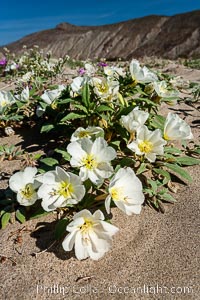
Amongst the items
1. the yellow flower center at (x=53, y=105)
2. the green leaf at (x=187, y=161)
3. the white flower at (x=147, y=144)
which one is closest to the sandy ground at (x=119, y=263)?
the white flower at (x=147, y=144)

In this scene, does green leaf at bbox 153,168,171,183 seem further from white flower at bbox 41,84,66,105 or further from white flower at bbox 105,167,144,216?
white flower at bbox 41,84,66,105

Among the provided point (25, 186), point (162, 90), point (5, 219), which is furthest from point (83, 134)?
point (162, 90)

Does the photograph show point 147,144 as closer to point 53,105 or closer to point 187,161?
point 187,161

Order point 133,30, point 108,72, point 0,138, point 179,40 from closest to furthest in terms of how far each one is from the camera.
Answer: point 108,72 → point 0,138 → point 179,40 → point 133,30

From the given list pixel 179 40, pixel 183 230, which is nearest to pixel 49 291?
pixel 183 230

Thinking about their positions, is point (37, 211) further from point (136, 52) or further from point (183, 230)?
point (136, 52)

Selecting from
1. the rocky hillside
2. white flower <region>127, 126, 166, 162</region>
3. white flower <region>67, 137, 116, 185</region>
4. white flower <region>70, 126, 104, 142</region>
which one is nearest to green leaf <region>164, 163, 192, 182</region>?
white flower <region>127, 126, 166, 162</region>
